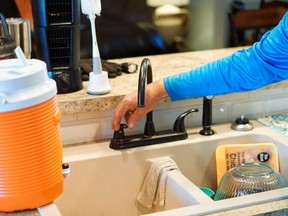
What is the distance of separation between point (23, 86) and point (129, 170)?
1.73ft

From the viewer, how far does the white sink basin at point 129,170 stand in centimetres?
126

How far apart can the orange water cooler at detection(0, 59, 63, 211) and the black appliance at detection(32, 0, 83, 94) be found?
0.28m

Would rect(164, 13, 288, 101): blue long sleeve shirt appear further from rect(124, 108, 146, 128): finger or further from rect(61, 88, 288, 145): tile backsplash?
rect(61, 88, 288, 145): tile backsplash

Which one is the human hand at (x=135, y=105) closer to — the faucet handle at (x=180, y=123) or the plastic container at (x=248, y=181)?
the faucet handle at (x=180, y=123)

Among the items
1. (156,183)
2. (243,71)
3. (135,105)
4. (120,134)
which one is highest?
(243,71)

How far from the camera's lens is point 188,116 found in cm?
147

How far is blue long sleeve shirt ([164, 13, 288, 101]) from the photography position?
1069mm

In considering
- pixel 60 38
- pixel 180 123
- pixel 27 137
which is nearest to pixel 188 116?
pixel 180 123

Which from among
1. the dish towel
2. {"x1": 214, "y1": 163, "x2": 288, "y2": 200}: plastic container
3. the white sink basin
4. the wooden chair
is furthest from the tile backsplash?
the wooden chair

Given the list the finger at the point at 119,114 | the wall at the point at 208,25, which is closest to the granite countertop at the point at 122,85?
the finger at the point at 119,114

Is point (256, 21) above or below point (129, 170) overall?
above

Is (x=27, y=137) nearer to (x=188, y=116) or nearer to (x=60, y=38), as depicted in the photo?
(x=60, y=38)

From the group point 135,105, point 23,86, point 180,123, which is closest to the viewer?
point 23,86

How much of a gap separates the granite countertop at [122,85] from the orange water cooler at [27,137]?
0.95ft
